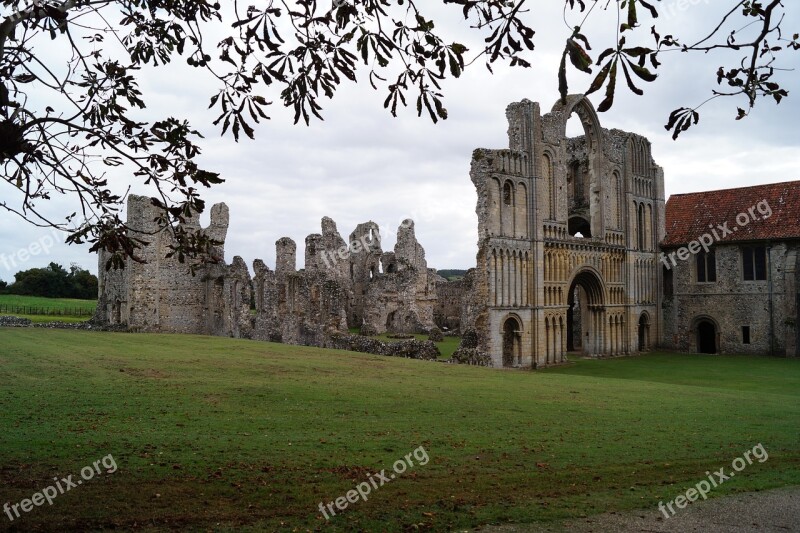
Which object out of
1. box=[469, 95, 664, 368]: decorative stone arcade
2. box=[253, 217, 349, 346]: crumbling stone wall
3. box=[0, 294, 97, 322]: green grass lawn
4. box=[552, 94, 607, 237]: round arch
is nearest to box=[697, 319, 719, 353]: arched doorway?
box=[469, 95, 664, 368]: decorative stone arcade

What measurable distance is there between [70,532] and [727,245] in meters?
38.9

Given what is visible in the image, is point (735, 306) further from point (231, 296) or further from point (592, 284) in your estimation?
point (231, 296)

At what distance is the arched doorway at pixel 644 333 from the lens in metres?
40.8

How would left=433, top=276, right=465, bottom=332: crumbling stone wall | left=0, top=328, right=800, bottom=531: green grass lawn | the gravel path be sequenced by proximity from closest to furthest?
the gravel path, left=0, top=328, right=800, bottom=531: green grass lawn, left=433, top=276, right=465, bottom=332: crumbling stone wall

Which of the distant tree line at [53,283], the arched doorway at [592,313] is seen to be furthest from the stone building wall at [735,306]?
the distant tree line at [53,283]
